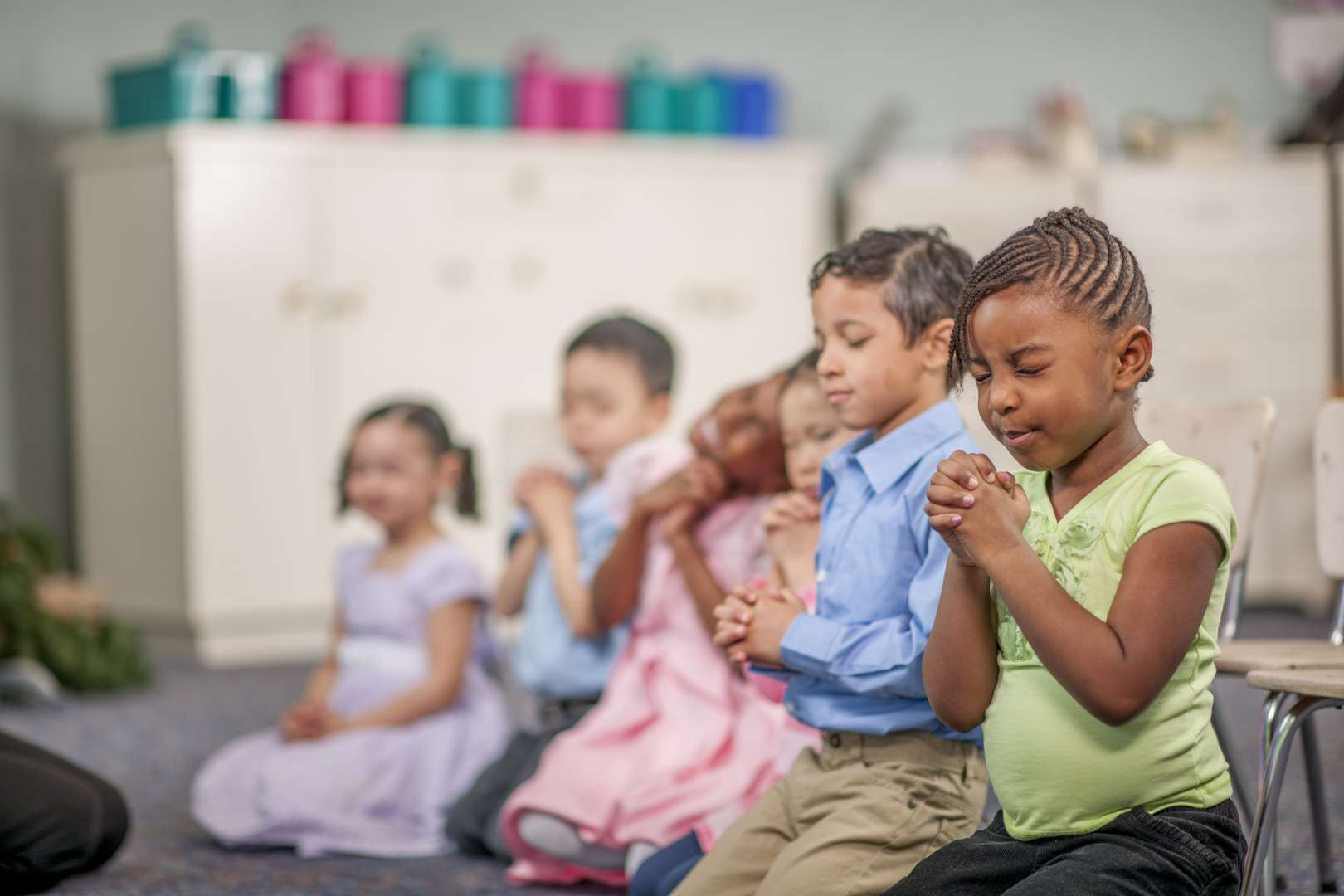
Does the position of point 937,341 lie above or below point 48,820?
above

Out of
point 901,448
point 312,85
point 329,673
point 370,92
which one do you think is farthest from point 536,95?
point 901,448

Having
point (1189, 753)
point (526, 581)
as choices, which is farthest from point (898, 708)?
point (526, 581)

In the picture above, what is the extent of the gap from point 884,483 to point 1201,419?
598mm

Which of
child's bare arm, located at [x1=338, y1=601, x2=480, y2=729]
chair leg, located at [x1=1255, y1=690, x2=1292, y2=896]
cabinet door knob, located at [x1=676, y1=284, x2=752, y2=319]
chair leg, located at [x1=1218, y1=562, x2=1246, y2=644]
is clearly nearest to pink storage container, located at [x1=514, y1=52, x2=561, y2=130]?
cabinet door knob, located at [x1=676, y1=284, x2=752, y2=319]

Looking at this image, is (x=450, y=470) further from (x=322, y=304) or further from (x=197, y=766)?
(x=322, y=304)

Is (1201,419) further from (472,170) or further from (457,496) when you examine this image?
(472,170)

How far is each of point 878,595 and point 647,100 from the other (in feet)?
10.5

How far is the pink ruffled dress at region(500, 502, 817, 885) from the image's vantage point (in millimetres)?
1917

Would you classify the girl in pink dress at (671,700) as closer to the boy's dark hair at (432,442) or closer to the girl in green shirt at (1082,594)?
the boy's dark hair at (432,442)

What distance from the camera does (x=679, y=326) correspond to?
14.5ft

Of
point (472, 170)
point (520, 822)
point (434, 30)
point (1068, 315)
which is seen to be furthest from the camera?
point (434, 30)

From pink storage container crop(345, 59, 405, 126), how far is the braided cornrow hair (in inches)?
117

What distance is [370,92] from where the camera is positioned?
14.0ft

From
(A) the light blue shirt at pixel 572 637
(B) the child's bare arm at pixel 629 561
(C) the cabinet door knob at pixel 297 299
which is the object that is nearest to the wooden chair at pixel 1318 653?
(B) the child's bare arm at pixel 629 561
